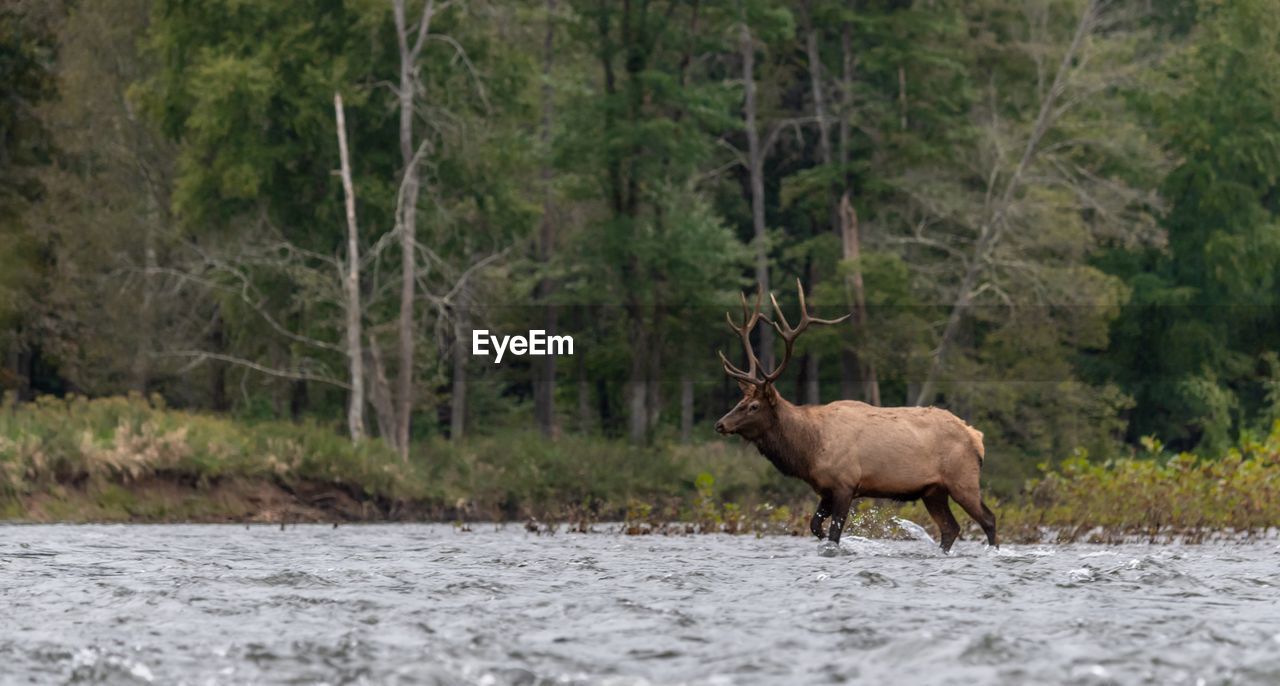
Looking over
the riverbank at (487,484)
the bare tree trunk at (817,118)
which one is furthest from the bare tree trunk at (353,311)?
the bare tree trunk at (817,118)

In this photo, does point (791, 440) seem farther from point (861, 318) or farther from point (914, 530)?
point (861, 318)

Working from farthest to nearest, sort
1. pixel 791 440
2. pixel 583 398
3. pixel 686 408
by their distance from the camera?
pixel 583 398 → pixel 686 408 → pixel 791 440

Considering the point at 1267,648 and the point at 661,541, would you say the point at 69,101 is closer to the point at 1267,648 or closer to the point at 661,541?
the point at 661,541

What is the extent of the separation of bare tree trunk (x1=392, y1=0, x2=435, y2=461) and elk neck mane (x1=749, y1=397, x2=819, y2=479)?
58.0ft

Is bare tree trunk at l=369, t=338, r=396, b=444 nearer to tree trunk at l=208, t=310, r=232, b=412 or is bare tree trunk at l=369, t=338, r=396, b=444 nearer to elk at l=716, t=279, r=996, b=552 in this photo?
tree trunk at l=208, t=310, r=232, b=412

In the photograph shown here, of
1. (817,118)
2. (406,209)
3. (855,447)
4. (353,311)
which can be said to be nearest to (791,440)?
(855,447)

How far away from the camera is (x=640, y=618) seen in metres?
12.4

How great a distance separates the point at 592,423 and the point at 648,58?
10268mm

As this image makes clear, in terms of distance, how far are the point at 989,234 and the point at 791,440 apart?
26.2 metres

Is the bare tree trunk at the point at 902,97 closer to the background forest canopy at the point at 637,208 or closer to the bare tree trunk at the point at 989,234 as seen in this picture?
the background forest canopy at the point at 637,208

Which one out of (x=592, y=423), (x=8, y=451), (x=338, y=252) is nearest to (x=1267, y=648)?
(x=8, y=451)

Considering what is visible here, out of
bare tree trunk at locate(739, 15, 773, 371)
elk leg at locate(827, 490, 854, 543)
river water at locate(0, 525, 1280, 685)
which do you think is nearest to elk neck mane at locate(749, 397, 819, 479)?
elk leg at locate(827, 490, 854, 543)

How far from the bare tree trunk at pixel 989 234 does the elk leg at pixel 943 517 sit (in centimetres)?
2291

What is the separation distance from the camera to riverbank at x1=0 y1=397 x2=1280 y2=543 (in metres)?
24.3
